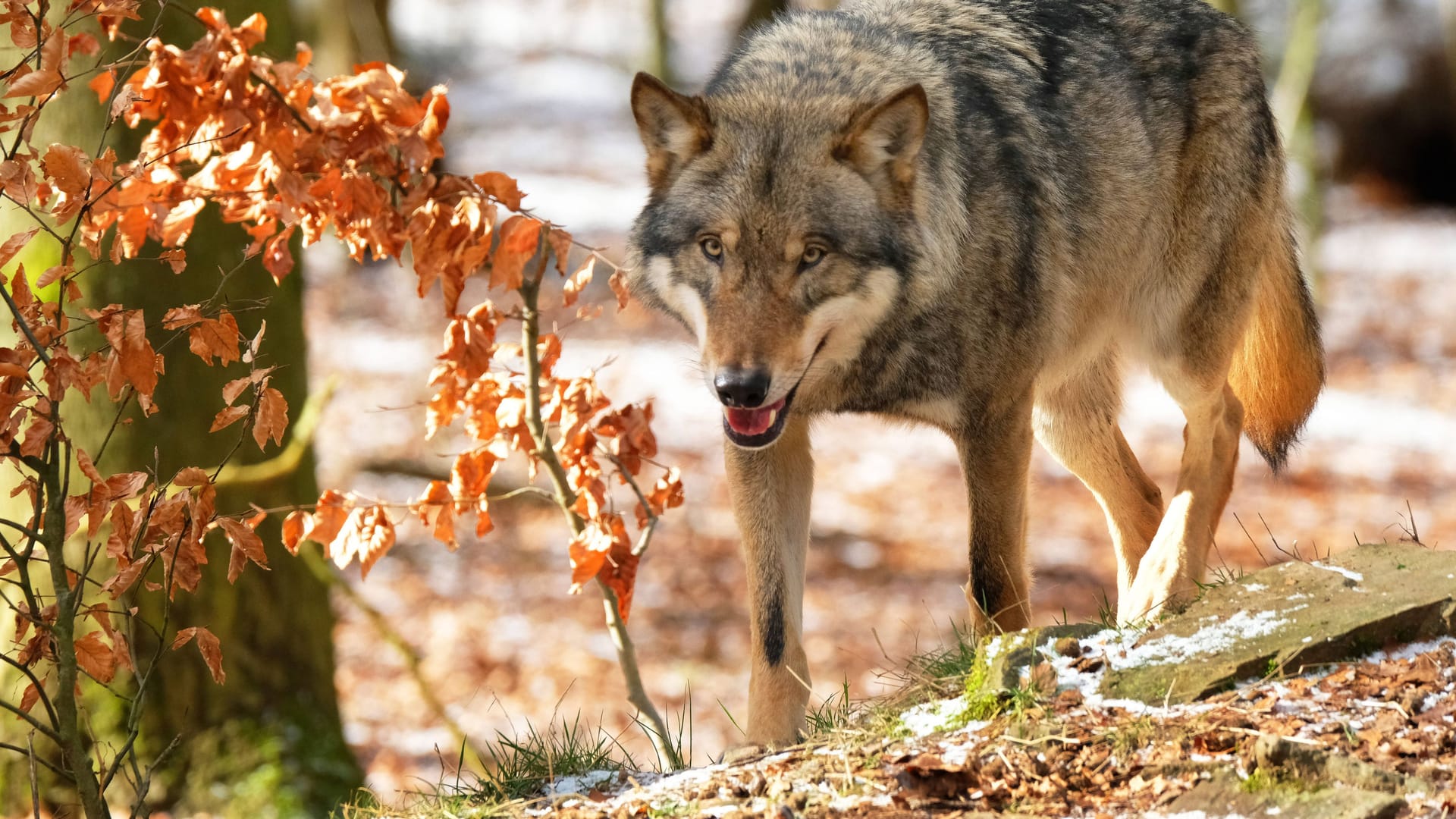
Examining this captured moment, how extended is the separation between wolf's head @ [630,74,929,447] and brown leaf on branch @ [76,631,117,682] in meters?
1.68

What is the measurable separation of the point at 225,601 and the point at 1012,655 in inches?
138

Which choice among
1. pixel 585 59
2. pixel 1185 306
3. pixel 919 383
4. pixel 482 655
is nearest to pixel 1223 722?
pixel 919 383

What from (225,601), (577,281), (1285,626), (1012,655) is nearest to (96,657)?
(577,281)

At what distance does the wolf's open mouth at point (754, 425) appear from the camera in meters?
3.87

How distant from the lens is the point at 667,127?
4266 millimetres

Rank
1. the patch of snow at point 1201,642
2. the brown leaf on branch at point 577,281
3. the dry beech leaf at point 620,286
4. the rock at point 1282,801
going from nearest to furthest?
the rock at point 1282,801
the patch of snow at point 1201,642
the brown leaf on branch at point 577,281
the dry beech leaf at point 620,286

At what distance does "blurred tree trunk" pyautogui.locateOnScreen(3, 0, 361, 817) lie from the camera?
17.5ft

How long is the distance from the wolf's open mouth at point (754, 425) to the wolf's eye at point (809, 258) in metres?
0.37

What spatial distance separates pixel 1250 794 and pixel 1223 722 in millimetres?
352

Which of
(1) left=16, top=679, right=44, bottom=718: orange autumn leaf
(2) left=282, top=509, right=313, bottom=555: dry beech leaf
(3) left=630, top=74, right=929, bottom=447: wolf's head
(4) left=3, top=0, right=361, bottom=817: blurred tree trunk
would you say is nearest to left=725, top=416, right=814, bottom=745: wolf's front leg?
(3) left=630, top=74, right=929, bottom=447: wolf's head

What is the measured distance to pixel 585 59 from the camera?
29.1 meters

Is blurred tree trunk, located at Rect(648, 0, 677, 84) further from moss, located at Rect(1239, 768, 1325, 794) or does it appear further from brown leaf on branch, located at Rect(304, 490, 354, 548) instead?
moss, located at Rect(1239, 768, 1325, 794)

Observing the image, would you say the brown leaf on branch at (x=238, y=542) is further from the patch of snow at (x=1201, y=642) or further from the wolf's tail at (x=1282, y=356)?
the wolf's tail at (x=1282, y=356)

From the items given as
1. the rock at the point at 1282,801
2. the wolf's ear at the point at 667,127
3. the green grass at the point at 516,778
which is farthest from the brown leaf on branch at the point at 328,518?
the rock at the point at 1282,801
